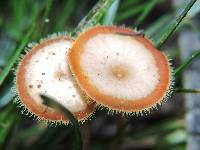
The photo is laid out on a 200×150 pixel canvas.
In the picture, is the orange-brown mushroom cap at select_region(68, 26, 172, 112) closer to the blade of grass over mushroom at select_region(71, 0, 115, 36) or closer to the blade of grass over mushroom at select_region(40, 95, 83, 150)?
the blade of grass over mushroom at select_region(40, 95, 83, 150)

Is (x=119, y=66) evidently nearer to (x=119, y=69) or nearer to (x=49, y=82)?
(x=119, y=69)

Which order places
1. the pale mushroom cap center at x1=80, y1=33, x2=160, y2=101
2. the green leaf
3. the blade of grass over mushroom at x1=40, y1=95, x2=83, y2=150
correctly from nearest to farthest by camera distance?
the blade of grass over mushroom at x1=40, y1=95, x2=83, y2=150, the pale mushroom cap center at x1=80, y1=33, x2=160, y2=101, the green leaf

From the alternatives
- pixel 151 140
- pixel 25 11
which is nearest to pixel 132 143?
pixel 151 140

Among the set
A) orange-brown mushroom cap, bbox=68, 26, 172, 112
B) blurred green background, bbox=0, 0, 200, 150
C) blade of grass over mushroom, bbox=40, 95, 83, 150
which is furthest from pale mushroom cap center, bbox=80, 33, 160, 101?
blurred green background, bbox=0, 0, 200, 150

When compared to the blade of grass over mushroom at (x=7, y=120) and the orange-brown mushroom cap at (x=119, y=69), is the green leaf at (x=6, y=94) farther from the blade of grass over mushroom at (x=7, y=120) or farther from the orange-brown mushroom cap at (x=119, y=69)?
the orange-brown mushroom cap at (x=119, y=69)

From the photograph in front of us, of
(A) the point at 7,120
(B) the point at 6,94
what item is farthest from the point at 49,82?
(A) the point at 7,120

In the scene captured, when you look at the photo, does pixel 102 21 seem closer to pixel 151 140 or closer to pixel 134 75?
pixel 134 75

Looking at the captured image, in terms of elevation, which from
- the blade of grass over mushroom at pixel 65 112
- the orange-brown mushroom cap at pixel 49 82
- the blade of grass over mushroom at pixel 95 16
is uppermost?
the blade of grass over mushroom at pixel 95 16

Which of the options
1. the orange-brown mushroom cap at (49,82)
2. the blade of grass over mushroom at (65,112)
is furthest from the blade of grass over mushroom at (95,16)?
the blade of grass over mushroom at (65,112)
